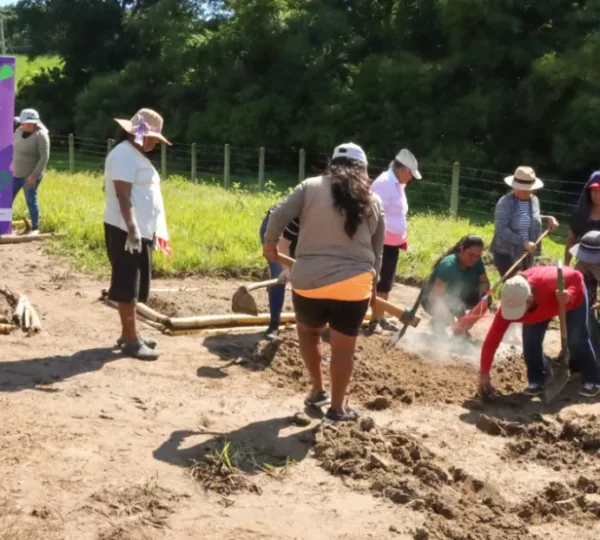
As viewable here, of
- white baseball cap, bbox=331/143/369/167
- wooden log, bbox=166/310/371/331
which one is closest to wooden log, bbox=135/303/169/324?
wooden log, bbox=166/310/371/331

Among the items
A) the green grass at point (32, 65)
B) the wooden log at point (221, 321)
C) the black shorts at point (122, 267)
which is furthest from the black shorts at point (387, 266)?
the green grass at point (32, 65)

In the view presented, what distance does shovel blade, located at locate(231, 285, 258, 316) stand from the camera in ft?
24.2

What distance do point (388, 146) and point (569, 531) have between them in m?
22.4

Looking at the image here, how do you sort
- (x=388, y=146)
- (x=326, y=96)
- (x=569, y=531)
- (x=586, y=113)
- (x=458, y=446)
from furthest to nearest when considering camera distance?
(x=326, y=96) → (x=388, y=146) → (x=586, y=113) → (x=458, y=446) → (x=569, y=531)

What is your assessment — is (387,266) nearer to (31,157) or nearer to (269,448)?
(269,448)

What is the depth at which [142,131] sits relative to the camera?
21.8ft

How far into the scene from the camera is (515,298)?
611 cm

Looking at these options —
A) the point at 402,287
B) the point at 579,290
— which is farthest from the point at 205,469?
the point at 402,287

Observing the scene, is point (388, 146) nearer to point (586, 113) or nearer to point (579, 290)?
point (586, 113)

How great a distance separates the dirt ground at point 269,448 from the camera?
4449mm

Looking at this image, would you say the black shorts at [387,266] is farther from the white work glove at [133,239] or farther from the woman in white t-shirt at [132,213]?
the white work glove at [133,239]

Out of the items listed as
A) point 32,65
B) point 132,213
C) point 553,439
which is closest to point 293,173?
point 132,213

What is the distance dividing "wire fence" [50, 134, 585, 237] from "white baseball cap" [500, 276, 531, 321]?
11442mm

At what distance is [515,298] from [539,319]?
54 cm
